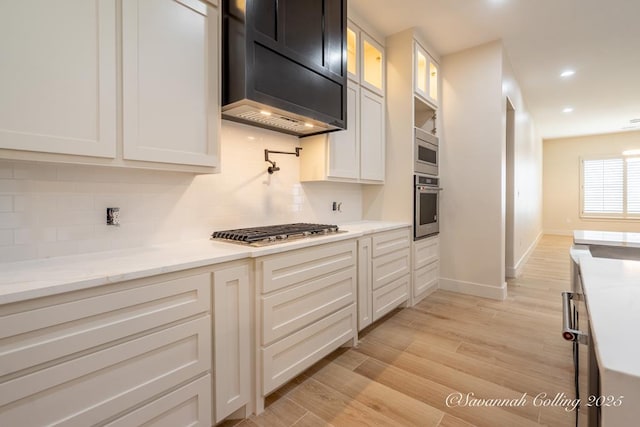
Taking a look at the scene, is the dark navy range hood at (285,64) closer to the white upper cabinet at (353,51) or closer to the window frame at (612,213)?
the white upper cabinet at (353,51)

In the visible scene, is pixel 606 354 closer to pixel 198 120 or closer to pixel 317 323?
pixel 317 323

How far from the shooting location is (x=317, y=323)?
189 cm

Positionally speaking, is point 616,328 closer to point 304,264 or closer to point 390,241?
point 304,264

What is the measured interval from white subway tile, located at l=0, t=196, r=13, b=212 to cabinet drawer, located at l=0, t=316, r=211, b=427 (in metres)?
0.77

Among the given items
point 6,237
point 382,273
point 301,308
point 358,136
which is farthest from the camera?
point 358,136

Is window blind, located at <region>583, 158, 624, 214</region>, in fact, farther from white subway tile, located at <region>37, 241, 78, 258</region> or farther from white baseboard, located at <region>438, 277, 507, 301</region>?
white subway tile, located at <region>37, 241, 78, 258</region>

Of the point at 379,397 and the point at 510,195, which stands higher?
the point at 510,195

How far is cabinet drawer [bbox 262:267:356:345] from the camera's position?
5.18ft

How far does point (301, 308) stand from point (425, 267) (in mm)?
2017

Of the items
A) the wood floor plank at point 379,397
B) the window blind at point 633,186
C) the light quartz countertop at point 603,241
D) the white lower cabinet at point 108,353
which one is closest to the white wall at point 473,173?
the light quartz countertop at point 603,241

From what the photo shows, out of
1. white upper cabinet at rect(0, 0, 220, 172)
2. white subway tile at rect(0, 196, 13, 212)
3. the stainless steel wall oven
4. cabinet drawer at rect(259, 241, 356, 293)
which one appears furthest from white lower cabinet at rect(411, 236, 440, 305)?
white subway tile at rect(0, 196, 13, 212)

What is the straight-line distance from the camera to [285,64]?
74.0 inches

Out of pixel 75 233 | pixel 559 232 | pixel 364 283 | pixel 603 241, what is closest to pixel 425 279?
pixel 364 283

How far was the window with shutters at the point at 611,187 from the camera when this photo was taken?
751cm
